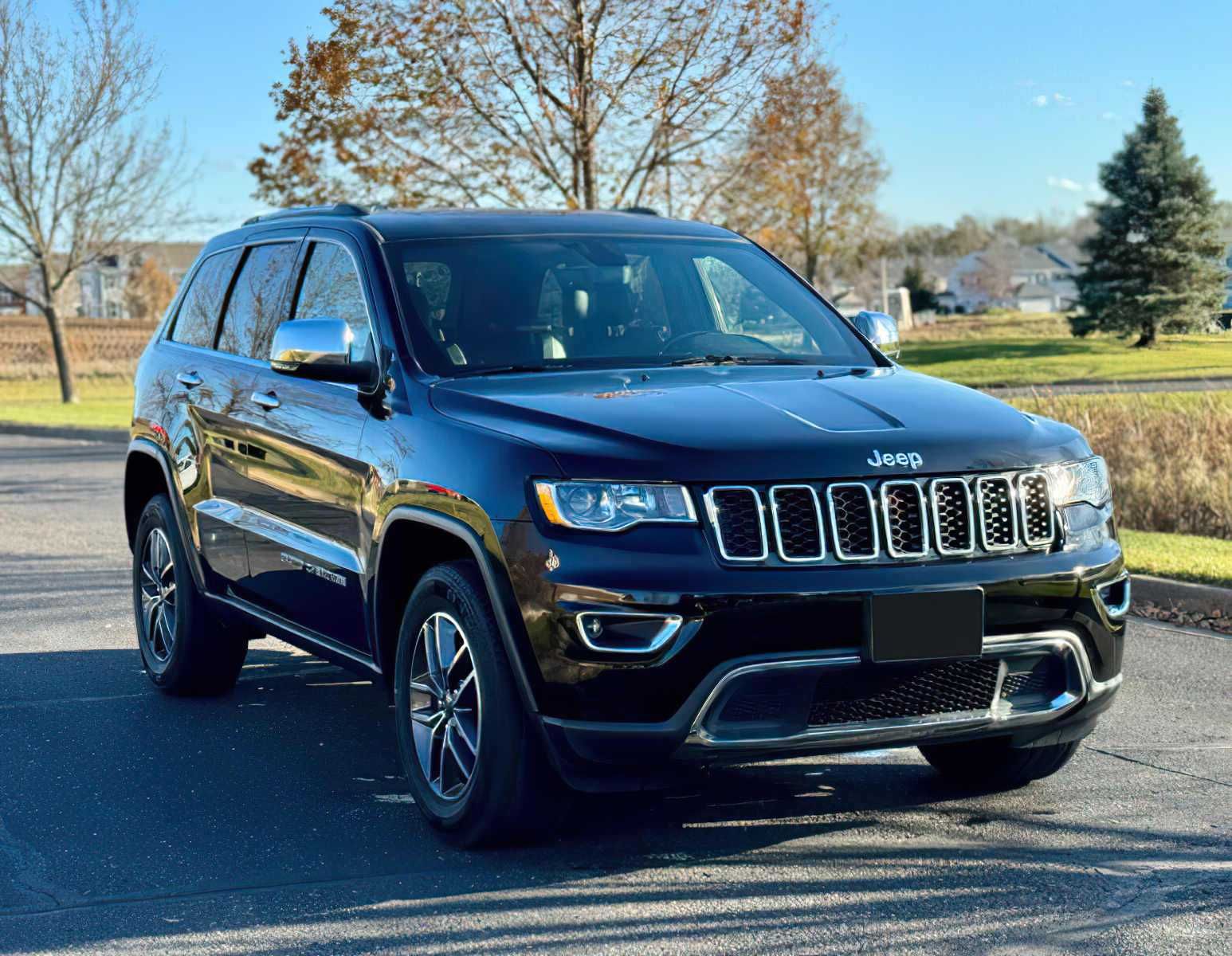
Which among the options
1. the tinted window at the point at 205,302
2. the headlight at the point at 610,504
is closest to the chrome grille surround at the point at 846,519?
the headlight at the point at 610,504

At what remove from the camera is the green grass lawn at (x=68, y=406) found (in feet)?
91.4

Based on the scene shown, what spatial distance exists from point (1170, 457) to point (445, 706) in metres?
9.21

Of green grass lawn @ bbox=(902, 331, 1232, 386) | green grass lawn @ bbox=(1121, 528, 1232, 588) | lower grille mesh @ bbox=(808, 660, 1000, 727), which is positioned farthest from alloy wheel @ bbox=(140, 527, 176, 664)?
green grass lawn @ bbox=(902, 331, 1232, 386)

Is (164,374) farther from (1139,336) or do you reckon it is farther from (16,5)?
(16,5)

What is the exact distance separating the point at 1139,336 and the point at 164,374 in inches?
560

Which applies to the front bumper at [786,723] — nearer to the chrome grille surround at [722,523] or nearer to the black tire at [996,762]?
the chrome grille surround at [722,523]

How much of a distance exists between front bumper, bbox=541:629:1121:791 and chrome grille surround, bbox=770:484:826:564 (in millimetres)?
251

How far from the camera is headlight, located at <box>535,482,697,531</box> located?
421cm

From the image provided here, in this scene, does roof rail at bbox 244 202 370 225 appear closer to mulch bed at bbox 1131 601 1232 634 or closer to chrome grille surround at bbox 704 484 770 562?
chrome grille surround at bbox 704 484 770 562

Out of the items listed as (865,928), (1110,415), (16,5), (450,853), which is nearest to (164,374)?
(450,853)

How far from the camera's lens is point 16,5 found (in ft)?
101

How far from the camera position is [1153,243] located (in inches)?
1023

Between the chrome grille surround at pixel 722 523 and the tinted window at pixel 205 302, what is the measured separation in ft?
10.9

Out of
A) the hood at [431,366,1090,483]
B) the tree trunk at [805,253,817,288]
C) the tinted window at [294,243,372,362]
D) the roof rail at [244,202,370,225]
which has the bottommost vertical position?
the hood at [431,366,1090,483]
